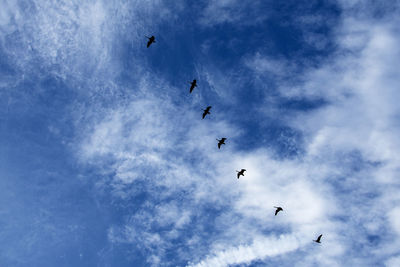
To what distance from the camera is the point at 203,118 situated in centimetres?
8125

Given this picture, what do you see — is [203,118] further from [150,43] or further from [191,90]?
[150,43]

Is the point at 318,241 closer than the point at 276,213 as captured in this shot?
No

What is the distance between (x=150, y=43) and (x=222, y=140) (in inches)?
1223

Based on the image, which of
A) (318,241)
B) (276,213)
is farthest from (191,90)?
(318,241)

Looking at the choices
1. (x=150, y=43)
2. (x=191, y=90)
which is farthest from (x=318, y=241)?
(x=150, y=43)

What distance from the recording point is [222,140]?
8250 centimetres

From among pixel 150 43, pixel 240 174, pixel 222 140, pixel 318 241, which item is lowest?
pixel 318 241

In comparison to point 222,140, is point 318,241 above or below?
below

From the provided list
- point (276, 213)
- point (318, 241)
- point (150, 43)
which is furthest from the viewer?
point (318, 241)

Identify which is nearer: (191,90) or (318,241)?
(191,90)

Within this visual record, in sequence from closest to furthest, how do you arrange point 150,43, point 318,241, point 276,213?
point 150,43 < point 276,213 < point 318,241

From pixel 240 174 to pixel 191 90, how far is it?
26549 millimetres

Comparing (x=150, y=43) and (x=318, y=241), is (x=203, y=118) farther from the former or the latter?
(x=318, y=241)

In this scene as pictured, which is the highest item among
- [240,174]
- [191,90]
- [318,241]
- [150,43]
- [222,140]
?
[150,43]
